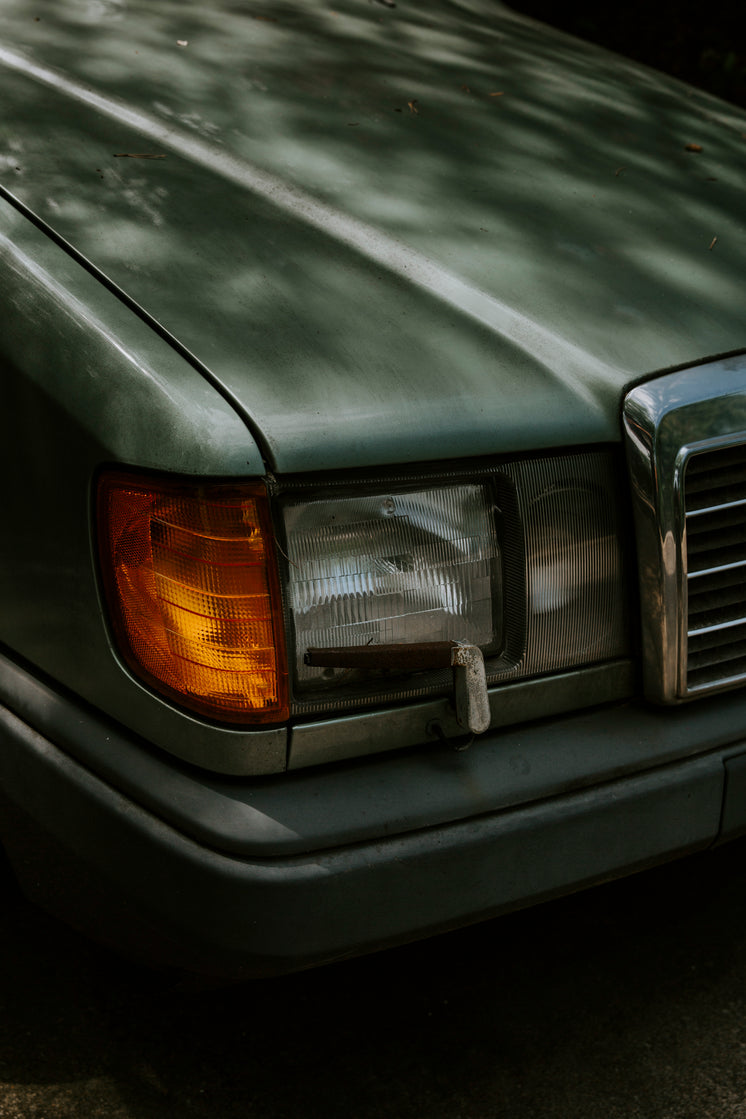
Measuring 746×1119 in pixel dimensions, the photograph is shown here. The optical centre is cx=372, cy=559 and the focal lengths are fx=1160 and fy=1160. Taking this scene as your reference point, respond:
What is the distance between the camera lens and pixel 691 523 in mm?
1722

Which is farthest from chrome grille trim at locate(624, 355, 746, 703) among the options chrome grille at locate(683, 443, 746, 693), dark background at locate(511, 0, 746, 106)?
dark background at locate(511, 0, 746, 106)

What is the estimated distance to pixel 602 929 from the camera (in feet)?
7.48

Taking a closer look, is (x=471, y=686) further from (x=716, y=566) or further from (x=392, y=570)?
(x=716, y=566)

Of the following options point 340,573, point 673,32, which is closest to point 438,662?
point 340,573

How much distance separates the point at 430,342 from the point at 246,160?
632 mm

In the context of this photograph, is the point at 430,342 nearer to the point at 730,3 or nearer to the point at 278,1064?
the point at 278,1064

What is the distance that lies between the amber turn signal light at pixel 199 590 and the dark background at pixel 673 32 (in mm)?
5105

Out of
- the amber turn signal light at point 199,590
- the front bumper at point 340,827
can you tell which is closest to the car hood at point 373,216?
the amber turn signal light at point 199,590

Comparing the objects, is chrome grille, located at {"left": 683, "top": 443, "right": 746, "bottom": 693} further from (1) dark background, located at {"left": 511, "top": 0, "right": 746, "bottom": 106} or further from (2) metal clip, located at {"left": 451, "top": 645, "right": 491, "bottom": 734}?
(1) dark background, located at {"left": 511, "top": 0, "right": 746, "bottom": 106}

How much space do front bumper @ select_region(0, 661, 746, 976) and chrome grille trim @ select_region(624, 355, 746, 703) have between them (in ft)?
0.28

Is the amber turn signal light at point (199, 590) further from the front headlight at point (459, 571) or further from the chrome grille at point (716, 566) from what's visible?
the chrome grille at point (716, 566)

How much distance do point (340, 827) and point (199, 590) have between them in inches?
14.3

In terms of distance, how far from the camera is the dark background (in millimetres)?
5887

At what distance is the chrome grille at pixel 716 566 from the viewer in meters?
1.73
